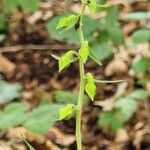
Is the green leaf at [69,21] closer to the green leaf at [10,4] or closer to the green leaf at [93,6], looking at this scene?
the green leaf at [93,6]

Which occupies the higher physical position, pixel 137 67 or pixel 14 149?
pixel 137 67

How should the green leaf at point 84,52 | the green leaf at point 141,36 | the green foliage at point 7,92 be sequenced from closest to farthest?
1. the green leaf at point 84,52
2. the green foliage at point 7,92
3. the green leaf at point 141,36

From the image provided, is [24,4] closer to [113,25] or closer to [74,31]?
[74,31]

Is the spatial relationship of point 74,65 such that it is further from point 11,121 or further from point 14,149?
point 11,121

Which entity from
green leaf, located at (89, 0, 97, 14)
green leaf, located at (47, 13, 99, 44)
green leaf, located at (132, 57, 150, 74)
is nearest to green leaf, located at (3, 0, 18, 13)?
green leaf, located at (47, 13, 99, 44)

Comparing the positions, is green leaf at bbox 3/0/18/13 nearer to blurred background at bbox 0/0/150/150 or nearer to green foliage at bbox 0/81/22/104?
blurred background at bbox 0/0/150/150

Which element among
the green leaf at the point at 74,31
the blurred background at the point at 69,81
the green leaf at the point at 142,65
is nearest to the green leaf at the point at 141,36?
the blurred background at the point at 69,81

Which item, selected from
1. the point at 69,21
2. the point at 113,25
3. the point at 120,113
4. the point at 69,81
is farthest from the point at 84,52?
the point at 69,81


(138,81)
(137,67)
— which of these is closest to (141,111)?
(138,81)
